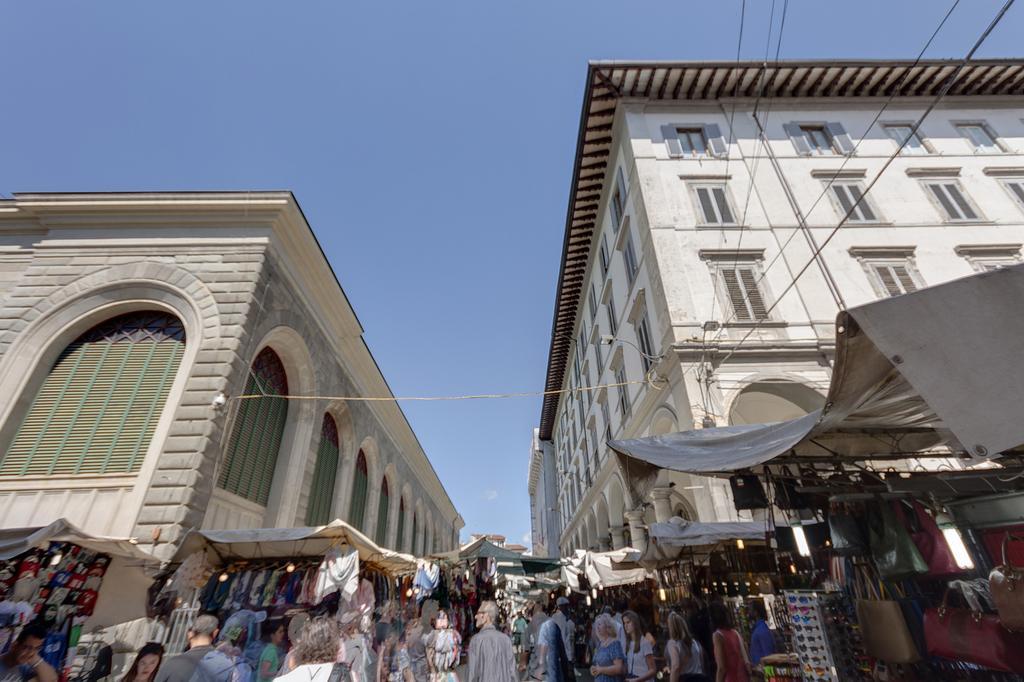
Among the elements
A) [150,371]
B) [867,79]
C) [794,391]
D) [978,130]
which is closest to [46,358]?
[150,371]

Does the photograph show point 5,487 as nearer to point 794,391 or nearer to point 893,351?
point 893,351

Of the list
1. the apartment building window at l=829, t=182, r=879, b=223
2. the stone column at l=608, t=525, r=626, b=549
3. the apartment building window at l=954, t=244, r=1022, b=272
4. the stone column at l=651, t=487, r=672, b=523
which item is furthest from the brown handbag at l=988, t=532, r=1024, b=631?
the stone column at l=608, t=525, r=626, b=549

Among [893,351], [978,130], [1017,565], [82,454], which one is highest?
[978,130]

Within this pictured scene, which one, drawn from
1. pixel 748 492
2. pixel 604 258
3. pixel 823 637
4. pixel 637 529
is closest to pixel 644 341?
pixel 637 529

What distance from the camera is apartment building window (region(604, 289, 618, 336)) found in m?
18.1

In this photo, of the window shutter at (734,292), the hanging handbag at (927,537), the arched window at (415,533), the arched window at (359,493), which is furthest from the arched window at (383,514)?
the hanging handbag at (927,537)

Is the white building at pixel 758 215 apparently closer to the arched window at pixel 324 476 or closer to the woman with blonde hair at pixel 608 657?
the woman with blonde hair at pixel 608 657

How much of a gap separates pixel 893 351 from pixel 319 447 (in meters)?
13.1

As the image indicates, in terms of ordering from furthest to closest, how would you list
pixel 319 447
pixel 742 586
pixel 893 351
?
pixel 319 447, pixel 742 586, pixel 893 351

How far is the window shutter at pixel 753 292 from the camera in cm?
1233

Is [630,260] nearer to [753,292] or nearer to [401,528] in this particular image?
[753,292]

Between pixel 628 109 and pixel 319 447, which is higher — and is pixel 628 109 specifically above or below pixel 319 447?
above

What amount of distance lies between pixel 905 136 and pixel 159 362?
24837 mm

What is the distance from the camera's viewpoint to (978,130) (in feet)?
54.6
